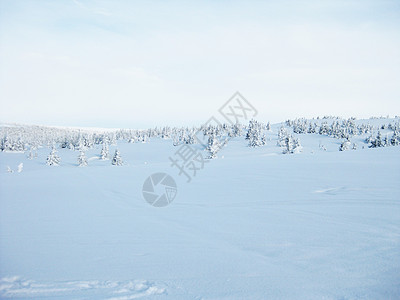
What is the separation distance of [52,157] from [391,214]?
220 feet

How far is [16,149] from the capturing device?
91500 mm

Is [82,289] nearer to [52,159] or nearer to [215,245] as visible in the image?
[215,245]

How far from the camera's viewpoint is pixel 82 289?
333 cm

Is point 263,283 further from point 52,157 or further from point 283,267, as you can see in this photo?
point 52,157

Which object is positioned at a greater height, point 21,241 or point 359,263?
point 359,263

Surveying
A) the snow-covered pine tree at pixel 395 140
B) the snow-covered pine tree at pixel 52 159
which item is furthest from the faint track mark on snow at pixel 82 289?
the snow-covered pine tree at pixel 395 140

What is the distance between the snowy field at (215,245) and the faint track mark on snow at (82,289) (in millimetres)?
15

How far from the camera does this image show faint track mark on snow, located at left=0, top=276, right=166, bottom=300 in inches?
126

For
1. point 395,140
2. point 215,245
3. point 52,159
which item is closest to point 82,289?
point 215,245

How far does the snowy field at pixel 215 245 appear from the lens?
10.5ft

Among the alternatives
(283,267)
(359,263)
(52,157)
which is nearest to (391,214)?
(359,263)

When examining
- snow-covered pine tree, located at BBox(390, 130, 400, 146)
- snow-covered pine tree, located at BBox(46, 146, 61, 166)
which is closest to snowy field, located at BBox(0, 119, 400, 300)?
snow-covered pine tree, located at BBox(46, 146, 61, 166)

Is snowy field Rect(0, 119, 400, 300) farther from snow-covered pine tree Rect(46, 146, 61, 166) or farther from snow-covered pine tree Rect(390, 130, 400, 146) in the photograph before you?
snow-covered pine tree Rect(390, 130, 400, 146)

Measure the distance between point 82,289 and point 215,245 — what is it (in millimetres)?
2367
